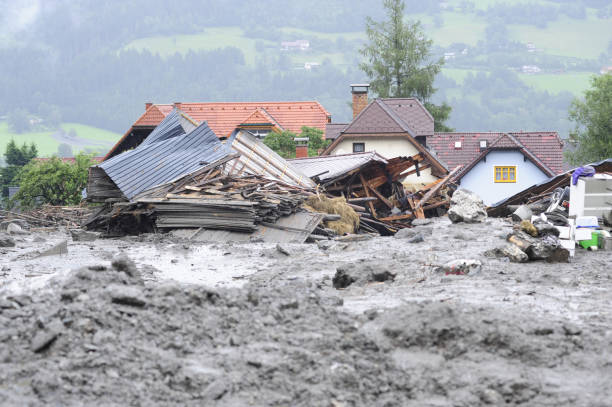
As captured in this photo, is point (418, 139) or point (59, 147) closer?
point (418, 139)

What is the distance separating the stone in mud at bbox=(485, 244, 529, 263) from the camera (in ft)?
32.3

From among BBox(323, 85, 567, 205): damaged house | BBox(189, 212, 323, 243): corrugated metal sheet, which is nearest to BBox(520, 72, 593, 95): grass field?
BBox(323, 85, 567, 205): damaged house

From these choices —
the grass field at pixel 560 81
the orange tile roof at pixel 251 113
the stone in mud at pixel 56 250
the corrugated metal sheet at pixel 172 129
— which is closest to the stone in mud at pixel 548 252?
the stone in mud at pixel 56 250

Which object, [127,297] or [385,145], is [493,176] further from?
[127,297]

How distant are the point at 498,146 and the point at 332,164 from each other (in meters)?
25.7

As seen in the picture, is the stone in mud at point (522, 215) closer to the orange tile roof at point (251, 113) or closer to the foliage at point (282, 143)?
the foliage at point (282, 143)

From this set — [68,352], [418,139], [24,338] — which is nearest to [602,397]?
[68,352]

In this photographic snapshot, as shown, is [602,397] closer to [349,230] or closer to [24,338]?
[24,338]

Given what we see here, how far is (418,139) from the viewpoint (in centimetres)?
4397

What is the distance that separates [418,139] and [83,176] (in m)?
19.0

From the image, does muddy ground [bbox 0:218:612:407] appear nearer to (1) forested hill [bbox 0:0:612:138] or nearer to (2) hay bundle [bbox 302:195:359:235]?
(2) hay bundle [bbox 302:195:359:235]

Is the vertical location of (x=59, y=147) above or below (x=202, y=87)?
below

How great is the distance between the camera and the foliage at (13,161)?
54.4m

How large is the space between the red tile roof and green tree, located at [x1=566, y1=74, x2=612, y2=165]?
12.0 metres
